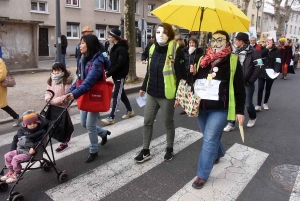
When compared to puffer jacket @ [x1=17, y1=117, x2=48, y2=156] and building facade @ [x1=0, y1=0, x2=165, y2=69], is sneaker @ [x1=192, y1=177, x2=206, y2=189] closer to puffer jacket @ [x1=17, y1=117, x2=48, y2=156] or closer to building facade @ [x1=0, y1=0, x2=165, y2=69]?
puffer jacket @ [x1=17, y1=117, x2=48, y2=156]

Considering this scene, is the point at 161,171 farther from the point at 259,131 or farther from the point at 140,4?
the point at 140,4

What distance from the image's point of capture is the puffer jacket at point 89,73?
10.9 ft

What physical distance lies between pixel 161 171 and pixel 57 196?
4.57ft

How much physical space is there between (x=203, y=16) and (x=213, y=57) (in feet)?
2.38

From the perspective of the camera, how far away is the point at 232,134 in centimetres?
517

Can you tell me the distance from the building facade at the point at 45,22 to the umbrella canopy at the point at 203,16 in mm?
9797

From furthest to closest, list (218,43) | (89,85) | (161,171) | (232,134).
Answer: (232,134) → (161,171) → (89,85) → (218,43)

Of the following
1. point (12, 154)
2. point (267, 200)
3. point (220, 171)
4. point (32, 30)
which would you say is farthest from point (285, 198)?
point (32, 30)

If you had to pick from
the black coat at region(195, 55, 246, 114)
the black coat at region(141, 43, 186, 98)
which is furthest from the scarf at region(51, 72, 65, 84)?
the black coat at region(195, 55, 246, 114)

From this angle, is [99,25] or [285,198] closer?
[285,198]

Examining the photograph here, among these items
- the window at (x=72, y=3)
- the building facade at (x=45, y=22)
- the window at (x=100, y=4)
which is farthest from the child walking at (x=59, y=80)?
the window at (x=100, y=4)

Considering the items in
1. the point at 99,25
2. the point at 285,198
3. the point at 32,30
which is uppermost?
the point at 99,25

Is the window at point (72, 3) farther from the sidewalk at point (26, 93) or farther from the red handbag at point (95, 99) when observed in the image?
the red handbag at point (95, 99)

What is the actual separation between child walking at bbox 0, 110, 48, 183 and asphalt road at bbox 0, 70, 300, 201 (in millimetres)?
294
